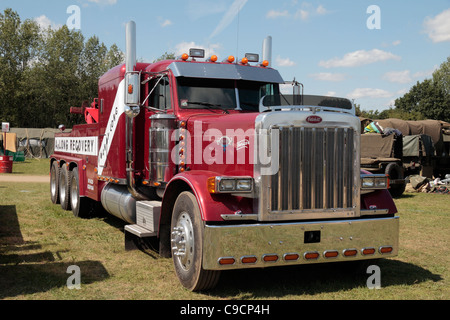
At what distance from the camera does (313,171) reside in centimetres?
514

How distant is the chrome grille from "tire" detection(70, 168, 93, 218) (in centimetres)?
647

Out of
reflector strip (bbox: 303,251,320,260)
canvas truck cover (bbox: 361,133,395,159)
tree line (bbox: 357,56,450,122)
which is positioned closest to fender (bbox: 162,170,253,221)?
reflector strip (bbox: 303,251,320,260)

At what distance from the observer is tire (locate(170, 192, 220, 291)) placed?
16.6 feet

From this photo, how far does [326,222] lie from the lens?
5.13 metres

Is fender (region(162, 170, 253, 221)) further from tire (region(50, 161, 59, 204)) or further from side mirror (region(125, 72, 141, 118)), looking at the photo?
tire (region(50, 161, 59, 204))

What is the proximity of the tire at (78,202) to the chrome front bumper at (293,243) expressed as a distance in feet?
20.4

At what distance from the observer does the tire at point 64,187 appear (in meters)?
11.3

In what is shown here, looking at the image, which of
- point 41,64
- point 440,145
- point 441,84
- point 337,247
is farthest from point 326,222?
point 441,84

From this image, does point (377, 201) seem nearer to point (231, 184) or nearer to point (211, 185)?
point (231, 184)

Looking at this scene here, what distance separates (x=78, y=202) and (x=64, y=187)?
1.34 m

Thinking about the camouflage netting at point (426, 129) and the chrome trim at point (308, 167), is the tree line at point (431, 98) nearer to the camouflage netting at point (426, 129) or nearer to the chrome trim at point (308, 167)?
the camouflage netting at point (426, 129)

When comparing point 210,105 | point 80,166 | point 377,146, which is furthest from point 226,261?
point 377,146

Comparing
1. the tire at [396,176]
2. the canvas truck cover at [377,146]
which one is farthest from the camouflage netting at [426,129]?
the tire at [396,176]
